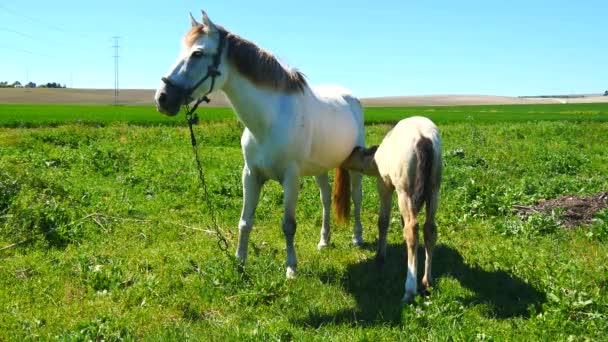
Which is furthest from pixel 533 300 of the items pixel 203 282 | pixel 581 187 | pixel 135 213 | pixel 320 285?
pixel 135 213

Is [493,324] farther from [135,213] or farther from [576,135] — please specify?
[576,135]

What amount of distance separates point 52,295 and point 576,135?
20.6 meters

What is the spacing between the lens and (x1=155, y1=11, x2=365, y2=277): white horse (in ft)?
17.6

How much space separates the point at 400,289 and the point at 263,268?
1.57 meters

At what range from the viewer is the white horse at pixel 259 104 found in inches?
211

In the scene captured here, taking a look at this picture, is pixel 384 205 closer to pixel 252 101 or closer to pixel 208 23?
pixel 252 101

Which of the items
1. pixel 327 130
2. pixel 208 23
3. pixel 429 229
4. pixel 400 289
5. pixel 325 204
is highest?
pixel 208 23

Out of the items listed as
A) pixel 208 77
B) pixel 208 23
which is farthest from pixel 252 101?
pixel 208 23

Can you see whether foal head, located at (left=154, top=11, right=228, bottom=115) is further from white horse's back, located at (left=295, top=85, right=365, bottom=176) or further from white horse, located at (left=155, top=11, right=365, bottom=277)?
white horse's back, located at (left=295, top=85, right=365, bottom=176)

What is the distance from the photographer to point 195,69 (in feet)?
17.5

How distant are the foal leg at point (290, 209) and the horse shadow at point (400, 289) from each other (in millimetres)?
403

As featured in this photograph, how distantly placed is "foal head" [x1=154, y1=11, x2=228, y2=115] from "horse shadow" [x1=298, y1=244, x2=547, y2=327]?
2484mm

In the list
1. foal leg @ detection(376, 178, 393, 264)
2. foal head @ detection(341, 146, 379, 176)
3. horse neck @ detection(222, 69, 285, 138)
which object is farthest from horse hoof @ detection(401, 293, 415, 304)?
horse neck @ detection(222, 69, 285, 138)

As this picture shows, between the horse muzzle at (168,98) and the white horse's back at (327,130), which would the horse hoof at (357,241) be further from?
the horse muzzle at (168,98)
